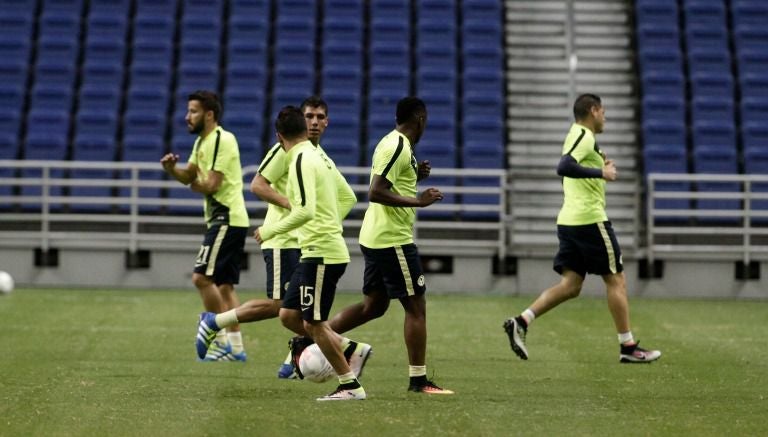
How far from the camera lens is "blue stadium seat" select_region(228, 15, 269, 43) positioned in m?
25.1

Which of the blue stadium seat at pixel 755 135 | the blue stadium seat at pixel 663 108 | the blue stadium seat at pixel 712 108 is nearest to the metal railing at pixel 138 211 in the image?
the blue stadium seat at pixel 663 108

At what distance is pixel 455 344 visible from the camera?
1363 centimetres

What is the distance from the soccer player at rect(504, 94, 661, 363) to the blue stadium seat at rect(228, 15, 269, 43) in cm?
1328

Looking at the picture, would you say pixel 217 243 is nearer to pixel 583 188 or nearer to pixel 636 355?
pixel 583 188

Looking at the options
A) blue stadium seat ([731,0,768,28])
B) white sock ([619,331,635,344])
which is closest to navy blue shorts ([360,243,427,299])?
white sock ([619,331,635,344])

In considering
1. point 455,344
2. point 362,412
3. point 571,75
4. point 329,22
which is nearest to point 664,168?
point 571,75

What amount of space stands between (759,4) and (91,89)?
12541 millimetres

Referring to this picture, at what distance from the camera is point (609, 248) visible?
40.9 ft

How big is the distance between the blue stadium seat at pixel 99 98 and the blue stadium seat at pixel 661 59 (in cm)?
946

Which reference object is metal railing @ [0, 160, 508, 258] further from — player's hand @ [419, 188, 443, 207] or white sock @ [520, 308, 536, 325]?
player's hand @ [419, 188, 443, 207]

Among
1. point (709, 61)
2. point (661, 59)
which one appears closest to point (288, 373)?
point (661, 59)

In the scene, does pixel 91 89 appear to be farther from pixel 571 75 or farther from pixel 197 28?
pixel 571 75

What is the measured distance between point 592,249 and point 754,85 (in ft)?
43.3

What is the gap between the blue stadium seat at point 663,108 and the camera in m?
23.8
